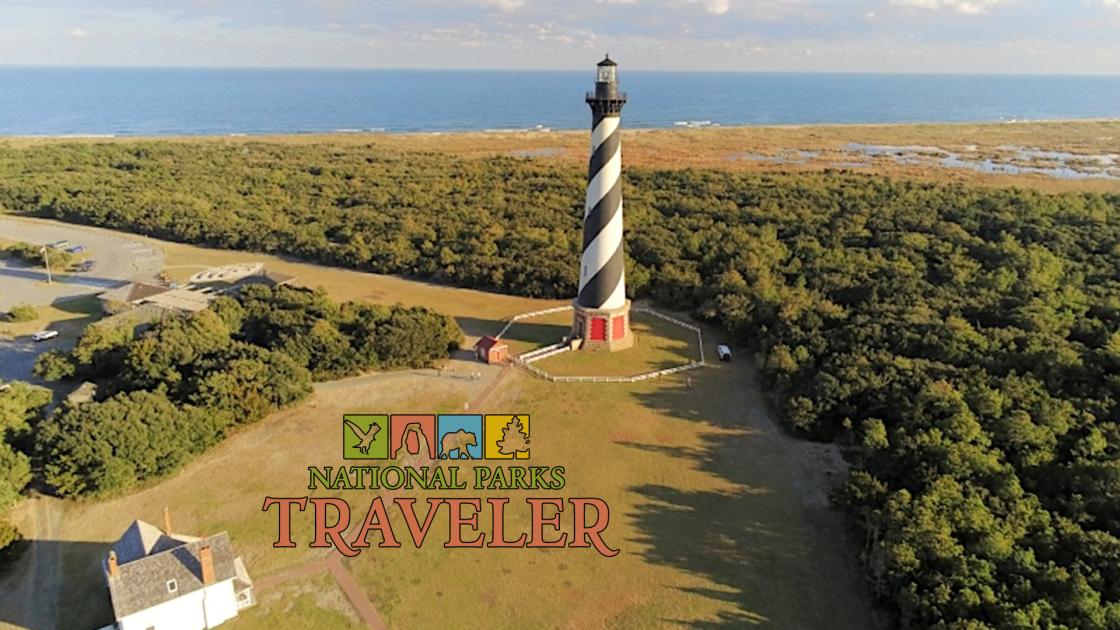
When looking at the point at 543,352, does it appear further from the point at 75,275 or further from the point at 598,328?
the point at 75,275

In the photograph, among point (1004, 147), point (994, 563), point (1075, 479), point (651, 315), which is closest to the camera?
point (994, 563)

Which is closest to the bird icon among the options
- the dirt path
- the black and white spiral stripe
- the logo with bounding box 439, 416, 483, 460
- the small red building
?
the logo with bounding box 439, 416, 483, 460

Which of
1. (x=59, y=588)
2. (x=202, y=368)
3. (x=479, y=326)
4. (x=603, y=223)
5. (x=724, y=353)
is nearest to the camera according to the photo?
(x=59, y=588)

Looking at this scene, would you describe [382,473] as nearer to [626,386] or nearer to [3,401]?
[626,386]

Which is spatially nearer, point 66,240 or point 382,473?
point 382,473

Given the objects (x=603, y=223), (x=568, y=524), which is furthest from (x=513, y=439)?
(x=603, y=223)

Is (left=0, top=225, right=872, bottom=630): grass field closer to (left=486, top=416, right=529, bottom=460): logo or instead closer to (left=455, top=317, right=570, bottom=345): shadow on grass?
(left=486, top=416, right=529, bottom=460): logo

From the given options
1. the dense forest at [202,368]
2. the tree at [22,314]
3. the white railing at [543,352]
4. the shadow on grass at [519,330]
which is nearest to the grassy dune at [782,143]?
the shadow on grass at [519,330]

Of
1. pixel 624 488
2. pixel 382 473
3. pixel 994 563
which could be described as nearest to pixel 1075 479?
pixel 994 563
